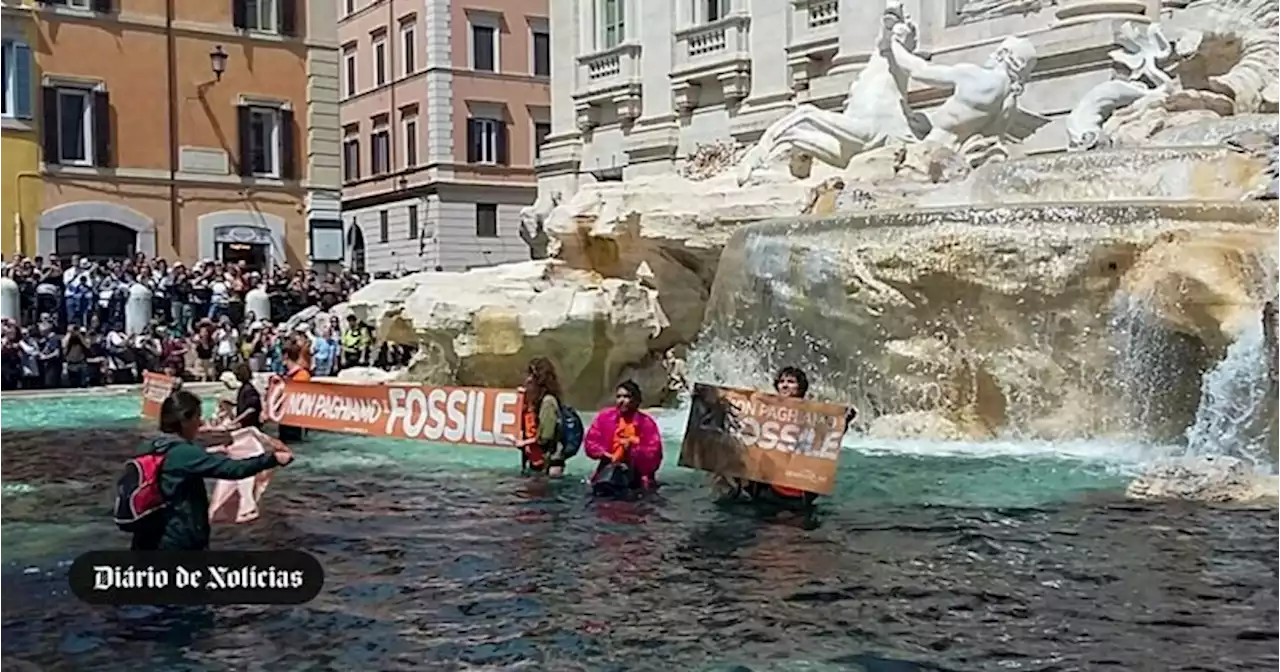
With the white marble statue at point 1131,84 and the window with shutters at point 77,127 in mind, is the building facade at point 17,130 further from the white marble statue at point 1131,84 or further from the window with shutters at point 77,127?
the white marble statue at point 1131,84

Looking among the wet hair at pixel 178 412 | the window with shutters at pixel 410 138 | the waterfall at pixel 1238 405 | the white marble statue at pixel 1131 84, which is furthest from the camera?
the window with shutters at pixel 410 138

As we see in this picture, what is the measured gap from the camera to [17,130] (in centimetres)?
2842

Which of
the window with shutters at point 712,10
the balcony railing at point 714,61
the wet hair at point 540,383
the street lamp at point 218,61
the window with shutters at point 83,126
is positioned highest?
the window with shutters at point 712,10

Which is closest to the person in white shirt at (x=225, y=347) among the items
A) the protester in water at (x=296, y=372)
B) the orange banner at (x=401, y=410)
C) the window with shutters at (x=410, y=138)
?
the protester in water at (x=296, y=372)

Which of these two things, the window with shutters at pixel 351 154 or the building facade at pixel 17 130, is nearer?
the building facade at pixel 17 130

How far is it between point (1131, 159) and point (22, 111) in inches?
848

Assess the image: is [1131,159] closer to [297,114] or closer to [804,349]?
[804,349]

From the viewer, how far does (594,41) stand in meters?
32.1

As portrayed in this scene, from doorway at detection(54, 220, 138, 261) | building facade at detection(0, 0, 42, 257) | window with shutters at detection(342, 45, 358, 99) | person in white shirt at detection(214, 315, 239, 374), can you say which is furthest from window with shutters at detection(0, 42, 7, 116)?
window with shutters at detection(342, 45, 358, 99)

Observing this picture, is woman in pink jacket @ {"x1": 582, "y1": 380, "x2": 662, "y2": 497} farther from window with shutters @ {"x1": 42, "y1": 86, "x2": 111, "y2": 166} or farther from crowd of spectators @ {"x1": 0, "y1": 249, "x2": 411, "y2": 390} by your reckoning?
window with shutters @ {"x1": 42, "y1": 86, "x2": 111, "y2": 166}

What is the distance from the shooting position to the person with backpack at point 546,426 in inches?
392

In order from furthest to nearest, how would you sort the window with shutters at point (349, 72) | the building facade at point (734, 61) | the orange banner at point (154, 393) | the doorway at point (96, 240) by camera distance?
the window with shutters at point (349, 72) < the doorway at point (96, 240) < the building facade at point (734, 61) < the orange banner at point (154, 393)

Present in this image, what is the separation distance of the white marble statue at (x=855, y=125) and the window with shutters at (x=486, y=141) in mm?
27423

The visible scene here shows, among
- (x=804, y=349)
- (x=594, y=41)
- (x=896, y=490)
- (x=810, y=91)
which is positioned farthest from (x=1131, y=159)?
(x=594, y=41)
